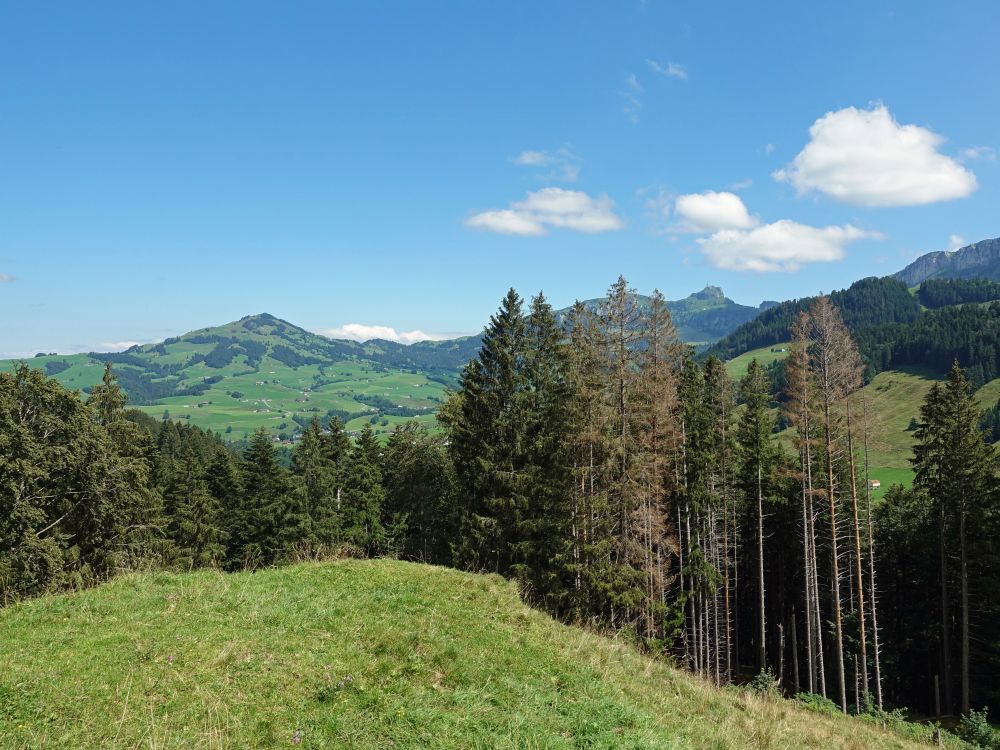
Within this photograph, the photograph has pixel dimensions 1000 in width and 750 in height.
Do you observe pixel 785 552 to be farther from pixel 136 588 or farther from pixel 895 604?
pixel 136 588

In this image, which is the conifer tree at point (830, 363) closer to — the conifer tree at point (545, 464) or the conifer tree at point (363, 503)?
the conifer tree at point (545, 464)

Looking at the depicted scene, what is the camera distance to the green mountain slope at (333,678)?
7.64 metres

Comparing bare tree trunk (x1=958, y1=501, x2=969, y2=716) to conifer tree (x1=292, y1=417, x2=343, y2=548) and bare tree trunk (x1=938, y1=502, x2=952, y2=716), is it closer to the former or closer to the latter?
bare tree trunk (x1=938, y1=502, x2=952, y2=716)

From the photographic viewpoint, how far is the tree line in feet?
83.3

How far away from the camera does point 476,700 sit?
9156 mm

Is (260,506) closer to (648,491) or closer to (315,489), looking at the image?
(315,489)

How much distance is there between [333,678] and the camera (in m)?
9.19

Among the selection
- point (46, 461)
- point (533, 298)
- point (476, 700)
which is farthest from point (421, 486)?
point (476, 700)

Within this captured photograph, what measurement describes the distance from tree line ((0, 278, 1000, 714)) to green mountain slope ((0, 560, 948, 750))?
258 inches

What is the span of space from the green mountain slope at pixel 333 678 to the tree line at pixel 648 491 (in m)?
6.56

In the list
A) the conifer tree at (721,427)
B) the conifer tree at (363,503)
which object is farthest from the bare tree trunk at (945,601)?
the conifer tree at (363,503)

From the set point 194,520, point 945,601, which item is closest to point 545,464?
point 945,601

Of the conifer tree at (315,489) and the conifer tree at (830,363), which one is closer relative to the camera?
the conifer tree at (830,363)

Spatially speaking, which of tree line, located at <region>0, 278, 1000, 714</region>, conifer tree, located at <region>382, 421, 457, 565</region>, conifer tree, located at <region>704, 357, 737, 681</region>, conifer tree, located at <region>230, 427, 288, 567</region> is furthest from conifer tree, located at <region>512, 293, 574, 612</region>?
conifer tree, located at <region>230, 427, 288, 567</region>
